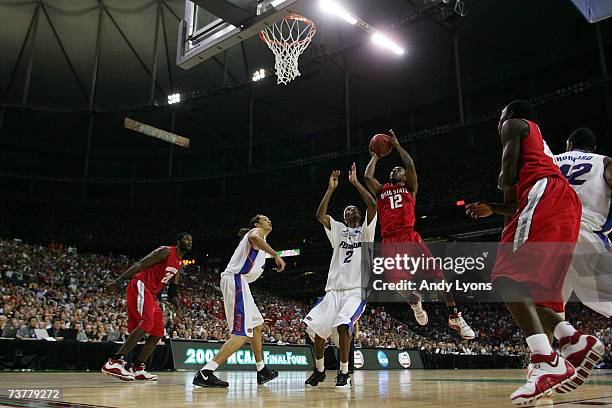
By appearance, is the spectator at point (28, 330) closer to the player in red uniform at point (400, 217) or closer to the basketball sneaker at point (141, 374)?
the basketball sneaker at point (141, 374)

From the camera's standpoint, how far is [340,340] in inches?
213

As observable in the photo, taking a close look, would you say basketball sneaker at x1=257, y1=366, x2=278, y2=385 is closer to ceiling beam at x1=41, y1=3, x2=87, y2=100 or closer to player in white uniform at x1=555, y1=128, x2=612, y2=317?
player in white uniform at x1=555, y1=128, x2=612, y2=317

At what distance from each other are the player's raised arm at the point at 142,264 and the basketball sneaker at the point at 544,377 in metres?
4.92

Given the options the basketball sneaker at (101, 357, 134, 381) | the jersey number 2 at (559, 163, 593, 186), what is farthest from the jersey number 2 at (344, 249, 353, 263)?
the basketball sneaker at (101, 357, 134, 381)

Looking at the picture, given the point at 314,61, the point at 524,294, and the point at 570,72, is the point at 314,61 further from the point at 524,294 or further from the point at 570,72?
the point at 524,294

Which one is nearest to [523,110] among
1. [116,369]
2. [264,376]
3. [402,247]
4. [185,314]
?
[402,247]

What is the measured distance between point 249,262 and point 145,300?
1637 mm

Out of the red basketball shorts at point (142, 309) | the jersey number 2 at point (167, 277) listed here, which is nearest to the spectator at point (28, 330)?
the red basketball shorts at point (142, 309)

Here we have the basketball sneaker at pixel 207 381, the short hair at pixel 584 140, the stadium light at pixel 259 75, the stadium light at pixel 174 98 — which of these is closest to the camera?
the short hair at pixel 584 140

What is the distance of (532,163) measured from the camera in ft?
10.4

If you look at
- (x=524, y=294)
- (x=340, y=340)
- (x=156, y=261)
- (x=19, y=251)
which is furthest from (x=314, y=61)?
(x=524, y=294)

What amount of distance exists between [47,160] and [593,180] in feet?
109

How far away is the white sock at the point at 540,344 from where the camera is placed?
277 cm

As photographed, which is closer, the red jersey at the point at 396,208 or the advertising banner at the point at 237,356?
the red jersey at the point at 396,208
